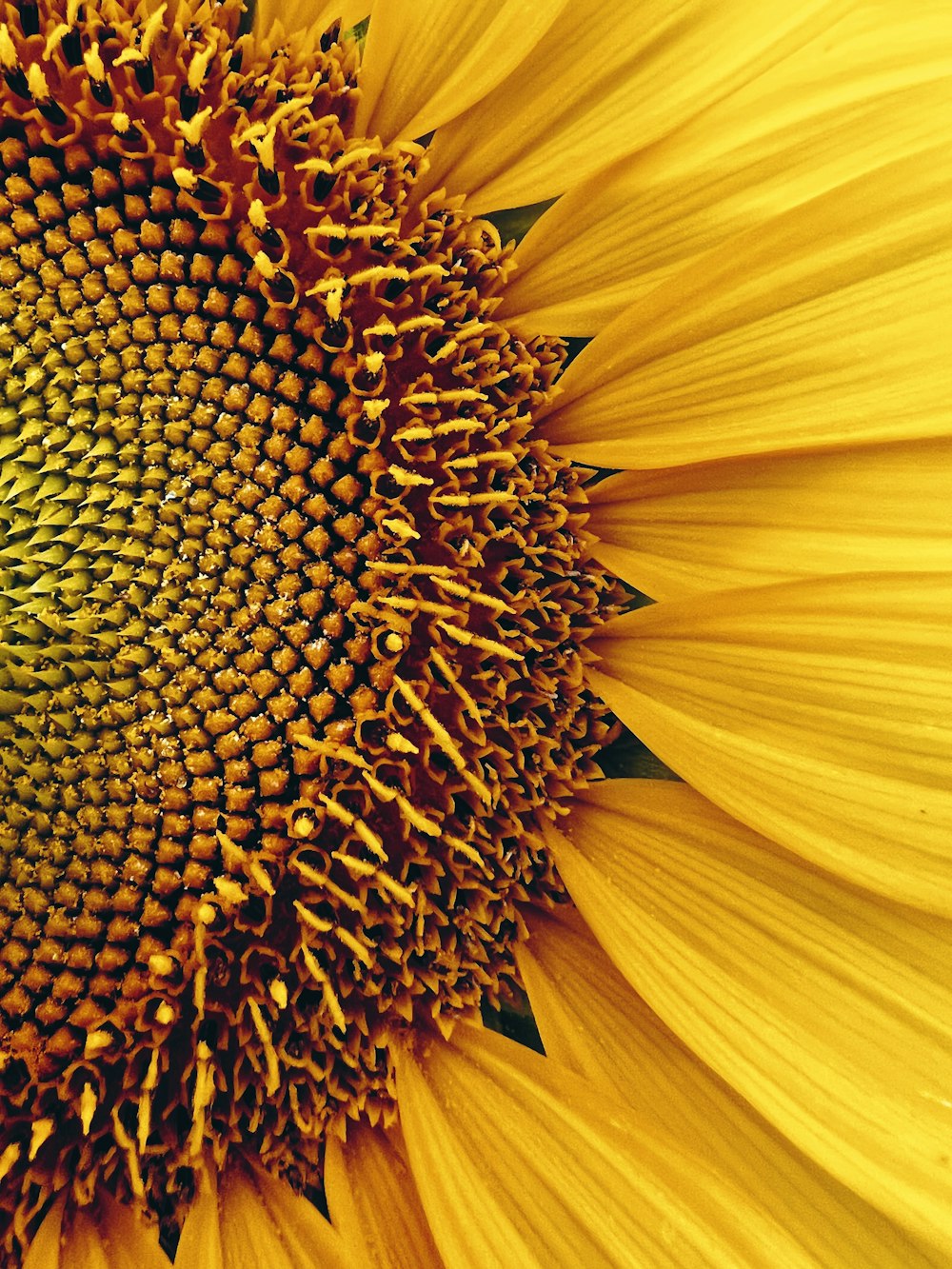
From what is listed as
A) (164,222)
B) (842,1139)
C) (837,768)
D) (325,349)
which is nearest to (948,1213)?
(842,1139)

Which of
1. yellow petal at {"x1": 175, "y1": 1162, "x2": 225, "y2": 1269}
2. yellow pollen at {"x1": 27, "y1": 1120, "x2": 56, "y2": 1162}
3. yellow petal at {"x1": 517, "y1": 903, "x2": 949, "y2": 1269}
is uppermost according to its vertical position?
yellow petal at {"x1": 517, "y1": 903, "x2": 949, "y2": 1269}

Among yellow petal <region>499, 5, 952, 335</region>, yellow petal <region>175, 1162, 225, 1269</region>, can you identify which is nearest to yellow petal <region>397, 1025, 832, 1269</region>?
yellow petal <region>175, 1162, 225, 1269</region>

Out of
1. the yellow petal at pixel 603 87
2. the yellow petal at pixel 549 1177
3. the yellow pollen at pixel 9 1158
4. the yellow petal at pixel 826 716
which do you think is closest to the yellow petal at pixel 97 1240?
the yellow pollen at pixel 9 1158

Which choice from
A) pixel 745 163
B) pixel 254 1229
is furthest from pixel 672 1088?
pixel 745 163

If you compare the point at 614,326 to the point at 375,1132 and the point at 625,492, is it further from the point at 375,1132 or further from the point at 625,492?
the point at 375,1132

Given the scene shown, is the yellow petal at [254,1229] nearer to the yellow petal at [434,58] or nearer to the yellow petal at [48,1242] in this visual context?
the yellow petal at [48,1242]

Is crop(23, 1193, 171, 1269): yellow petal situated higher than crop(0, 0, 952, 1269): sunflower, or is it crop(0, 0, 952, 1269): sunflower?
crop(0, 0, 952, 1269): sunflower

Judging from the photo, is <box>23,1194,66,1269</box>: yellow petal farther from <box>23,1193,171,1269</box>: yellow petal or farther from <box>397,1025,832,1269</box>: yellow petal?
<box>397,1025,832,1269</box>: yellow petal

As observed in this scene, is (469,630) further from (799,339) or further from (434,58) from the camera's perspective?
(434,58)
